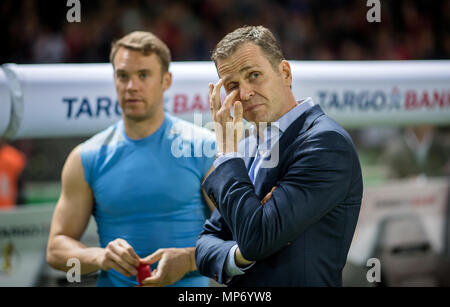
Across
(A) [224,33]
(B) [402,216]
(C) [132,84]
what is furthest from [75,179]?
(A) [224,33]

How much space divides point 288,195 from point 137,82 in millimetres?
755

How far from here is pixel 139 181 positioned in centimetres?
166

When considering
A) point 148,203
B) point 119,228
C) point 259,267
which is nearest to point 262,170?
point 259,267

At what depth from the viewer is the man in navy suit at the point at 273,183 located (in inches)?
44.0

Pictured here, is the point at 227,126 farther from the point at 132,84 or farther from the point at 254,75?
the point at 132,84

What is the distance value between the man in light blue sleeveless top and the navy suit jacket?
1.26 ft

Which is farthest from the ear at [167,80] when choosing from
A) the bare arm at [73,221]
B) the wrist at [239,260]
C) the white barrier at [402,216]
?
the white barrier at [402,216]

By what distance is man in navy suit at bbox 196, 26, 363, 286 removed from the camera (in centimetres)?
112

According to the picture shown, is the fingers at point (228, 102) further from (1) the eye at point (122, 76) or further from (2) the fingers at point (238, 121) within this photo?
(1) the eye at point (122, 76)

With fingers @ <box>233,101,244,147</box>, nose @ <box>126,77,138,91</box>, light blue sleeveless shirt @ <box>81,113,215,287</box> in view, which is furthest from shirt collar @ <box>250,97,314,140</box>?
nose @ <box>126,77,138,91</box>

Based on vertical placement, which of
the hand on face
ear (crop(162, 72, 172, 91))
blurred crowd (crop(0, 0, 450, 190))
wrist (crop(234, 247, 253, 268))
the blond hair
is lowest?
wrist (crop(234, 247, 253, 268))

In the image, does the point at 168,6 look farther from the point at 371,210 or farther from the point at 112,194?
the point at 112,194

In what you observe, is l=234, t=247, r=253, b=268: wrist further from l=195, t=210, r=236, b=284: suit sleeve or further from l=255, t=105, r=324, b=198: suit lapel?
l=255, t=105, r=324, b=198: suit lapel
